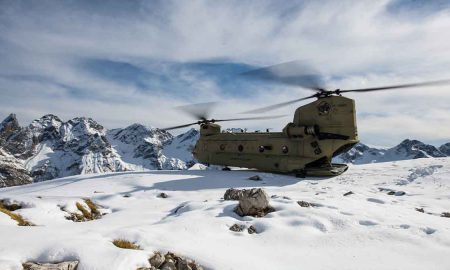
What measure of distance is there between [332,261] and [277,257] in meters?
1.15

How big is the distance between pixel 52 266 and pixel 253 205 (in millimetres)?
6212

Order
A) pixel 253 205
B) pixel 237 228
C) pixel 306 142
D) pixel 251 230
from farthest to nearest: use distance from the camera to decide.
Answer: pixel 306 142, pixel 253 205, pixel 237 228, pixel 251 230

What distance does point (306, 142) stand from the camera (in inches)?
969

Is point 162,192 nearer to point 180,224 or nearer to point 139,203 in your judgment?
point 139,203

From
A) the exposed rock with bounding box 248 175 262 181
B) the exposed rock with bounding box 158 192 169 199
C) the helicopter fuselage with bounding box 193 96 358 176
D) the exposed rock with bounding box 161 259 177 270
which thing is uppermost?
the helicopter fuselage with bounding box 193 96 358 176

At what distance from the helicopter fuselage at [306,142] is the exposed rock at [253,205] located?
13220 millimetres

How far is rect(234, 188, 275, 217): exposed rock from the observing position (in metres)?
11.1

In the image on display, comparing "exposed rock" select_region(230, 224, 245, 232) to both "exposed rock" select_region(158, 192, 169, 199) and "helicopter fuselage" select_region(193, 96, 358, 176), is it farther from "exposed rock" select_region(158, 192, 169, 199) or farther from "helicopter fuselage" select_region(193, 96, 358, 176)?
"helicopter fuselage" select_region(193, 96, 358, 176)

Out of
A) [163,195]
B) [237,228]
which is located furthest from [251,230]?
[163,195]

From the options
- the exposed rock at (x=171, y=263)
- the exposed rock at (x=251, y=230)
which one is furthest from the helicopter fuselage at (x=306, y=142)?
the exposed rock at (x=171, y=263)

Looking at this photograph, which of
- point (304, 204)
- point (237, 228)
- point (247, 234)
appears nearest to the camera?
point (247, 234)

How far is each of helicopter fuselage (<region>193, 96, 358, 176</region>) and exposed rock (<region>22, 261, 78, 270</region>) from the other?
64.2 feet

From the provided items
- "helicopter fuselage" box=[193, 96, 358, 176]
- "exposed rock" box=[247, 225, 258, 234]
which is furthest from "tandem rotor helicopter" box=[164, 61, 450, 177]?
"exposed rock" box=[247, 225, 258, 234]

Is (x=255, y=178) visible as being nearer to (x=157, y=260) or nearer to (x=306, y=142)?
(x=306, y=142)
